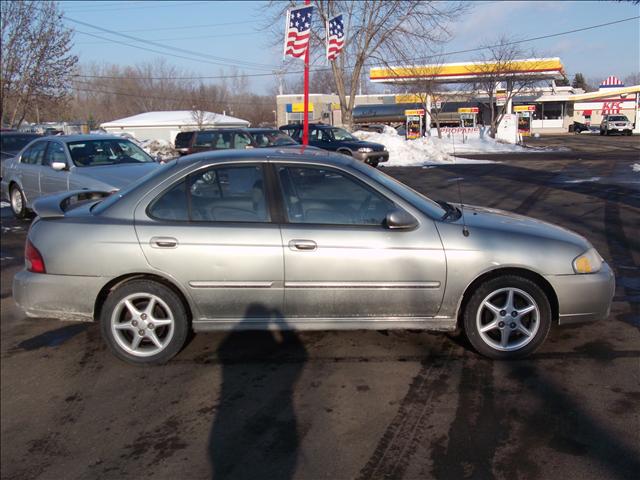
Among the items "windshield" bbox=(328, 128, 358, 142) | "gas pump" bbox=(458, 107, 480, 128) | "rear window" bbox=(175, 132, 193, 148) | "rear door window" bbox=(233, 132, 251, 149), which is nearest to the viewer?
"rear door window" bbox=(233, 132, 251, 149)

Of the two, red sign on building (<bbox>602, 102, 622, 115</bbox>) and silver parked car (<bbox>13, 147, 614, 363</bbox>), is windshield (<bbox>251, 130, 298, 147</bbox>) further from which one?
red sign on building (<bbox>602, 102, 622, 115</bbox>)

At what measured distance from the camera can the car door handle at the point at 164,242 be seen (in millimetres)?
4379

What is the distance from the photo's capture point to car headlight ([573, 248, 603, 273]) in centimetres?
443

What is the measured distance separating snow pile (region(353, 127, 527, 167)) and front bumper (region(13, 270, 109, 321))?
21971 mm

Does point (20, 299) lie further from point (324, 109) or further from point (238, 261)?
point (324, 109)

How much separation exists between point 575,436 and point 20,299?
13.4 ft

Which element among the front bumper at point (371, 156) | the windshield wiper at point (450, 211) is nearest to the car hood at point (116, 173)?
the windshield wiper at point (450, 211)

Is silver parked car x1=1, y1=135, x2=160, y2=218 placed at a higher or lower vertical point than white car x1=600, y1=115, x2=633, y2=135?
lower

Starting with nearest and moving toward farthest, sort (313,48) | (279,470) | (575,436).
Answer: (279,470) → (575,436) → (313,48)

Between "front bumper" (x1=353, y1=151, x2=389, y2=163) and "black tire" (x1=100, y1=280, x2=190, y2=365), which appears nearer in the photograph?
"black tire" (x1=100, y1=280, x2=190, y2=365)

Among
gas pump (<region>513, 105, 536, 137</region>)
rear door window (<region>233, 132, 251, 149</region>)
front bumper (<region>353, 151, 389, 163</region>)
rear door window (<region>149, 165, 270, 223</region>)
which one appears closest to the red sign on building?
gas pump (<region>513, 105, 536, 137</region>)

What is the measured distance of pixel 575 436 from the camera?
3.38 meters

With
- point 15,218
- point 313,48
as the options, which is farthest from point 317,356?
point 313,48

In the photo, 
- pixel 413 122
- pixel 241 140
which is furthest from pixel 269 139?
pixel 413 122
